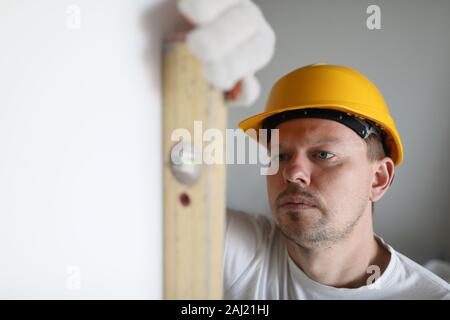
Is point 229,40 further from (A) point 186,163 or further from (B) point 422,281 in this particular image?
(B) point 422,281

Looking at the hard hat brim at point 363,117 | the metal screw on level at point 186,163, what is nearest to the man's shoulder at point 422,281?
the hard hat brim at point 363,117

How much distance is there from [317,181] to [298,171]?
0.06m

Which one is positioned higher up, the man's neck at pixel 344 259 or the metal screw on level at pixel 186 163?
the metal screw on level at pixel 186 163

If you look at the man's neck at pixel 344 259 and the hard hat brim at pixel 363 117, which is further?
the man's neck at pixel 344 259

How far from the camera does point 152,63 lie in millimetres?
366

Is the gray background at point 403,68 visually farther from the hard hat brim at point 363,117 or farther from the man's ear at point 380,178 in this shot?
the man's ear at point 380,178

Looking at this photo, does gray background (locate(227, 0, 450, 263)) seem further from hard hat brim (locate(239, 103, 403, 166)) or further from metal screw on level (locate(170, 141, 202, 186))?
metal screw on level (locate(170, 141, 202, 186))

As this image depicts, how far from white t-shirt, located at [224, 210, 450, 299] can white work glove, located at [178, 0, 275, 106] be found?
737 mm

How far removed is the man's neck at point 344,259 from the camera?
97 centimetres

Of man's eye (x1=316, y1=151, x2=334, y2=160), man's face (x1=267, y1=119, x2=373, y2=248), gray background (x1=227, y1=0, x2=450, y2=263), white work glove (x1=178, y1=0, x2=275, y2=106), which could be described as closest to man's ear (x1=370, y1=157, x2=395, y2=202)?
man's face (x1=267, y1=119, x2=373, y2=248)

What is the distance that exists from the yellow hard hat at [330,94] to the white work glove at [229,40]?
1.71 ft

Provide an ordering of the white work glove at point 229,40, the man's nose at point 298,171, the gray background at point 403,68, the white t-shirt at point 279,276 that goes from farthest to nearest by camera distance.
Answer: the gray background at point 403,68
the white t-shirt at point 279,276
the man's nose at point 298,171
the white work glove at point 229,40

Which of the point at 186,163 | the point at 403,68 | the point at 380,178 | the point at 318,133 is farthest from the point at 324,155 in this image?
the point at 403,68

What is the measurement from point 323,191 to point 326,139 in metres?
0.14
